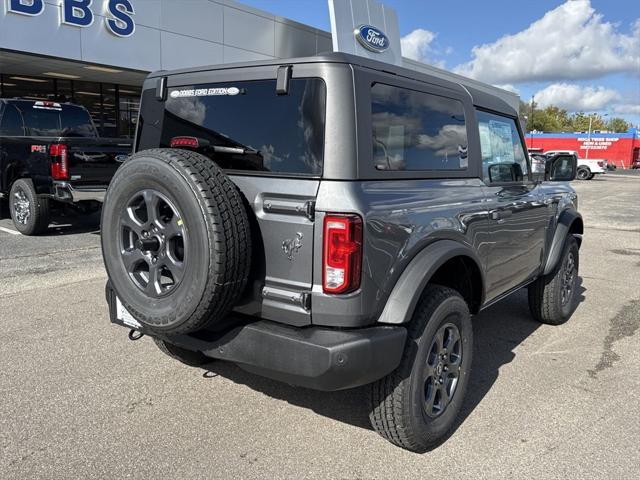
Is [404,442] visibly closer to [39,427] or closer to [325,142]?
[325,142]

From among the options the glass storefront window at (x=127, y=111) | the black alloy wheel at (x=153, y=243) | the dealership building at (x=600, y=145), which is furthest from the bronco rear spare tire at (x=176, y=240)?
the dealership building at (x=600, y=145)

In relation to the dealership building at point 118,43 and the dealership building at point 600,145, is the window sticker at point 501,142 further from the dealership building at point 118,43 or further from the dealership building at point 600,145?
the dealership building at point 600,145

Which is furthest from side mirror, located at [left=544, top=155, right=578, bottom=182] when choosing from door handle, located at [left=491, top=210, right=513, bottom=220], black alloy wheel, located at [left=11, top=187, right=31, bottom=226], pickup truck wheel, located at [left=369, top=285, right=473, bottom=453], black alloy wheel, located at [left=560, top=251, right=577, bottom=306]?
black alloy wheel, located at [left=11, top=187, right=31, bottom=226]

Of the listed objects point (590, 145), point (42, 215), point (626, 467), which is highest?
point (590, 145)

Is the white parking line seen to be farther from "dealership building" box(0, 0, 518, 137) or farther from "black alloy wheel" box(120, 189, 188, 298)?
"black alloy wheel" box(120, 189, 188, 298)

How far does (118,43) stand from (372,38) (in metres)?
9.38

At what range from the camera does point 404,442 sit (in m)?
2.84

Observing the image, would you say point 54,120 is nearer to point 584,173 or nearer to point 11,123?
point 11,123

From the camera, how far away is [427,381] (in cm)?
298

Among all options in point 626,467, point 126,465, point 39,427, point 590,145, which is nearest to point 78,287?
point 39,427

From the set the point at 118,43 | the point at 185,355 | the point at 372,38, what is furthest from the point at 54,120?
the point at 372,38

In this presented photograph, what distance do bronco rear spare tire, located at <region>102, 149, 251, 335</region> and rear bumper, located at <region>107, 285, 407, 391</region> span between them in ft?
0.64

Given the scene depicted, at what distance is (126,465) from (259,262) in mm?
1187

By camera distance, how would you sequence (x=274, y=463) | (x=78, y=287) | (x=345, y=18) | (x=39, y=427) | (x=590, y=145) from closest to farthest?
(x=274, y=463), (x=39, y=427), (x=78, y=287), (x=345, y=18), (x=590, y=145)
